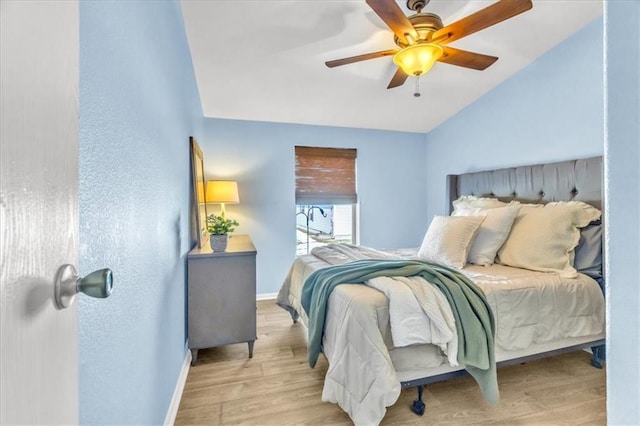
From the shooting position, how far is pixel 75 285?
0.48m

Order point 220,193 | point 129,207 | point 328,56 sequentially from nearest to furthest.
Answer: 1. point 129,207
2. point 328,56
3. point 220,193

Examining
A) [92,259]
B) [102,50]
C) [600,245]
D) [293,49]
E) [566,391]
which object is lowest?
[566,391]

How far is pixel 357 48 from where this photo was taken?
2549mm

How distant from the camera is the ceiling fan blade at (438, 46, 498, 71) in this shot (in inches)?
82.4

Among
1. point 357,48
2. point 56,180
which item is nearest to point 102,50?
point 56,180

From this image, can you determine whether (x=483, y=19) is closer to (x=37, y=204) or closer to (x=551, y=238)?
(x=551, y=238)

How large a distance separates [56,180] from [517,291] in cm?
219

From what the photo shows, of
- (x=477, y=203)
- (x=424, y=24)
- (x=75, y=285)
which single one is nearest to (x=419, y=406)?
(x=75, y=285)

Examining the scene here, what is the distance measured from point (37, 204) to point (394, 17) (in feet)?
6.20

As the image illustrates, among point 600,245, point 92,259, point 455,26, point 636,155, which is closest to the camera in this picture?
point 636,155

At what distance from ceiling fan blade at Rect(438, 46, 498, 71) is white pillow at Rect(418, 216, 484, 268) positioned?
1187mm

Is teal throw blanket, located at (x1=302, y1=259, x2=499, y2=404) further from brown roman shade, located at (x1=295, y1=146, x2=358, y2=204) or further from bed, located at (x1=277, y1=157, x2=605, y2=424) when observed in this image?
brown roman shade, located at (x1=295, y1=146, x2=358, y2=204)

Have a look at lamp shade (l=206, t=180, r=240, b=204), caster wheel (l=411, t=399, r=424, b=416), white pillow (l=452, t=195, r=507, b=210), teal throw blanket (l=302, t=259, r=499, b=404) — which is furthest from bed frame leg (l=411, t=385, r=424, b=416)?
lamp shade (l=206, t=180, r=240, b=204)

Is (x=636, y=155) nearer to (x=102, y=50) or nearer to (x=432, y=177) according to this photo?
(x=102, y=50)
